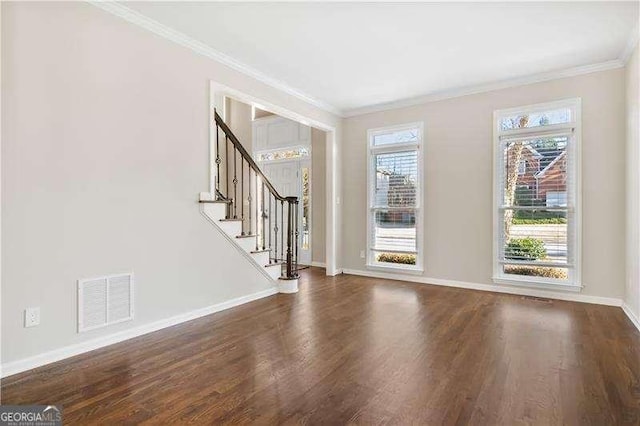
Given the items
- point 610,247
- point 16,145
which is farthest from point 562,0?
point 16,145

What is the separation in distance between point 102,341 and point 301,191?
4.58 meters

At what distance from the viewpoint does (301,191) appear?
22.6 ft

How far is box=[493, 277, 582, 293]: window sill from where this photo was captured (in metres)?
4.22

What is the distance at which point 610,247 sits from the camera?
3.98m

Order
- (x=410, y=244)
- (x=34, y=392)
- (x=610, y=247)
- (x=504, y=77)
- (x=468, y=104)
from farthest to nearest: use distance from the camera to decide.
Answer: (x=410, y=244)
(x=468, y=104)
(x=504, y=77)
(x=610, y=247)
(x=34, y=392)

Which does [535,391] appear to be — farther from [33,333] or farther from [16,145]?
[16,145]

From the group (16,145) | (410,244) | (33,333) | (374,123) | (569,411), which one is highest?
(374,123)

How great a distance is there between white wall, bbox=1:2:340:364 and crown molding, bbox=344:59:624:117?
9.20 ft

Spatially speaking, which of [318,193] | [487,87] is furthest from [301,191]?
[487,87]

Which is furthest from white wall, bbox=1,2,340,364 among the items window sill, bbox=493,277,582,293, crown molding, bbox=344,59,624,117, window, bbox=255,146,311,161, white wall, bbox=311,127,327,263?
window sill, bbox=493,277,582,293

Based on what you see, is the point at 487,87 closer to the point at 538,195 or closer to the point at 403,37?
the point at 538,195

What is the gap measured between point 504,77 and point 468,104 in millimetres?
572

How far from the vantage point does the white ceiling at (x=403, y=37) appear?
294 centimetres

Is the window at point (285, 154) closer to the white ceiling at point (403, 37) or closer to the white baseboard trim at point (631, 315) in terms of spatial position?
the white ceiling at point (403, 37)
